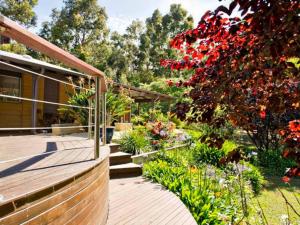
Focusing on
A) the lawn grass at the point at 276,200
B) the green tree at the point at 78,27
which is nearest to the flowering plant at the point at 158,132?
the lawn grass at the point at 276,200

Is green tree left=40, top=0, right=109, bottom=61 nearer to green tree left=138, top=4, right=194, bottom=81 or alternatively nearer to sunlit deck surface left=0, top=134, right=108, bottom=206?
green tree left=138, top=4, right=194, bottom=81

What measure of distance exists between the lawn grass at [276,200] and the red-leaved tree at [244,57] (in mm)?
3013

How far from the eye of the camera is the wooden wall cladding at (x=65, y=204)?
1.67 metres

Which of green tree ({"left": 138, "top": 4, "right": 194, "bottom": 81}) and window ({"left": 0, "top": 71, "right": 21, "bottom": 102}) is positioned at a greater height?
green tree ({"left": 138, "top": 4, "right": 194, "bottom": 81})

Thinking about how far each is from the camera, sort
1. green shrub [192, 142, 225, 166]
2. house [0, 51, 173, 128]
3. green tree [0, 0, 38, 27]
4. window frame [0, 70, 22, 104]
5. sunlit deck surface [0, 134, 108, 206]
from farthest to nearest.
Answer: green tree [0, 0, 38, 27], window frame [0, 70, 22, 104], house [0, 51, 173, 128], green shrub [192, 142, 225, 166], sunlit deck surface [0, 134, 108, 206]

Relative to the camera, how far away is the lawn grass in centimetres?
559

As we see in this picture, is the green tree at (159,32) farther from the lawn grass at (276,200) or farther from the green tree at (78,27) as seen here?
the lawn grass at (276,200)

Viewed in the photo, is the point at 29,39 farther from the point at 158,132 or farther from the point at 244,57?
the point at 158,132

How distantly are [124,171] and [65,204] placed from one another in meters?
4.10

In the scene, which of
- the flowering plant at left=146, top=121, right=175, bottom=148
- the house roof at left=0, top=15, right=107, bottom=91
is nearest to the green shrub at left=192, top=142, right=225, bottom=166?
the flowering plant at left=146, top=121, right=175, bottom=148

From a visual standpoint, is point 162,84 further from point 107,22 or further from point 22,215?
point 22,215

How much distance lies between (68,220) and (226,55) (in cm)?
175

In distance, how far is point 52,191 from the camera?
1978 mm

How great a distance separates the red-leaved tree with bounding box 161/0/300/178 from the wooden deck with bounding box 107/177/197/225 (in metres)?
1.61
